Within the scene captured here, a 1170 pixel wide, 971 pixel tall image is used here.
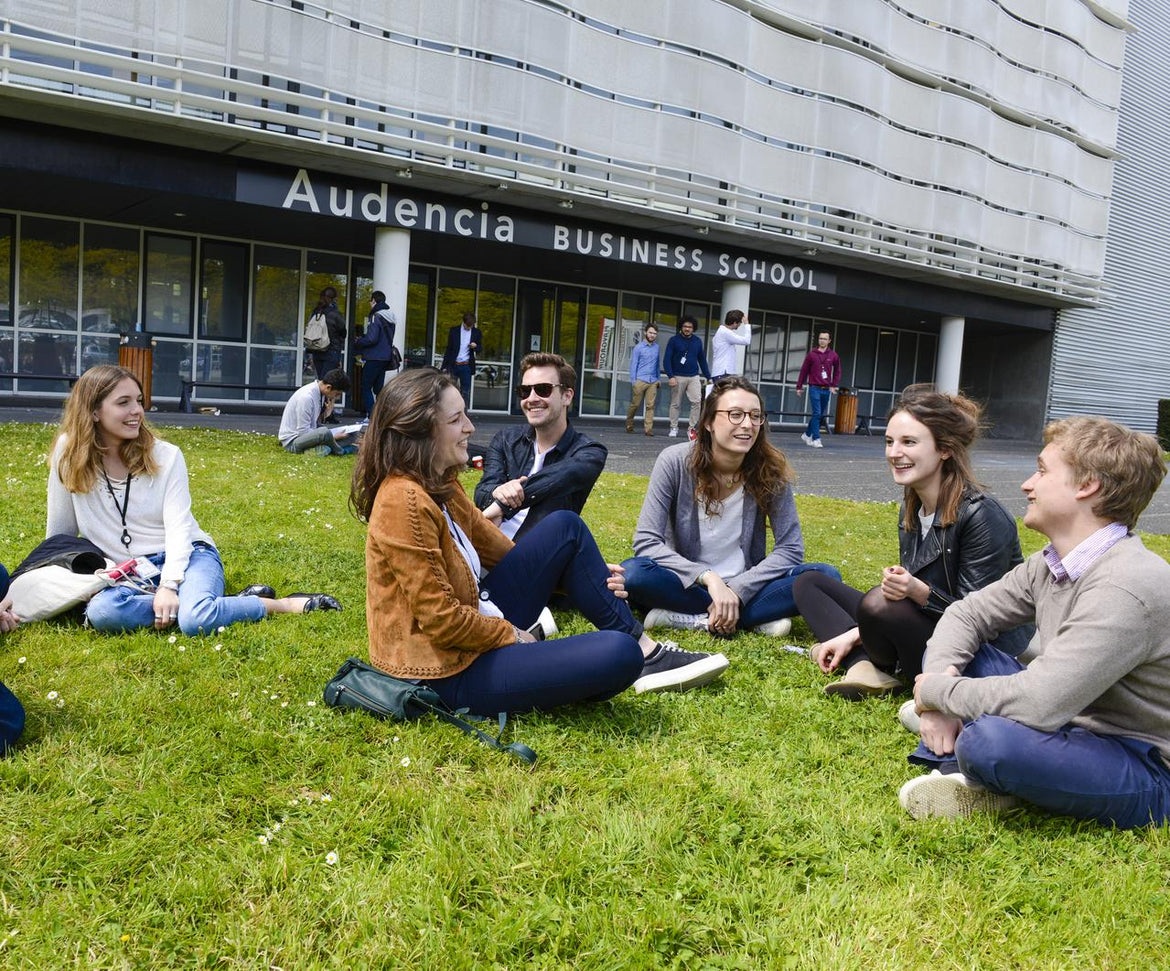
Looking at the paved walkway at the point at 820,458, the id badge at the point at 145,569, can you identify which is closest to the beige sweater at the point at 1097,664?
the id badge at the point at 145,569

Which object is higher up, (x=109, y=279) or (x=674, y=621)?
(x=109, y=279)

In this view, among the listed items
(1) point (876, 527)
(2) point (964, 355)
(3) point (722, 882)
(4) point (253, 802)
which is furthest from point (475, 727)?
(2) point (964, 355)

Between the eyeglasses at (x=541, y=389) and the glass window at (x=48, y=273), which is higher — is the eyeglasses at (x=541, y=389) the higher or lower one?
the lower one

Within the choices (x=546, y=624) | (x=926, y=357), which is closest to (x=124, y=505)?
(x=546, y=624)

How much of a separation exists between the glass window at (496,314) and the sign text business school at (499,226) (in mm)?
3919

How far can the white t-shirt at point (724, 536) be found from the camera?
554 centimetres

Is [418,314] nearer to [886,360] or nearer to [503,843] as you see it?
[886,360]

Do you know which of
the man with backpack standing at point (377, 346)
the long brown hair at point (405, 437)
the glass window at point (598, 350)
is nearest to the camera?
the long brown hair at point (405, 437)

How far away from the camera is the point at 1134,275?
32.6m

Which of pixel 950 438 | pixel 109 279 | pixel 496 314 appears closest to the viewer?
pixel 950 438

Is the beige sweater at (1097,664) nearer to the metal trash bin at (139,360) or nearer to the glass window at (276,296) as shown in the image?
the metal trash bin at (139,360)

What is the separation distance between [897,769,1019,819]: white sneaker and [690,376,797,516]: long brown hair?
2443 mm

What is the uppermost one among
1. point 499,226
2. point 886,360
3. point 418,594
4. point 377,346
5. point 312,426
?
point 499,226

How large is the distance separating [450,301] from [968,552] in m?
19.3
